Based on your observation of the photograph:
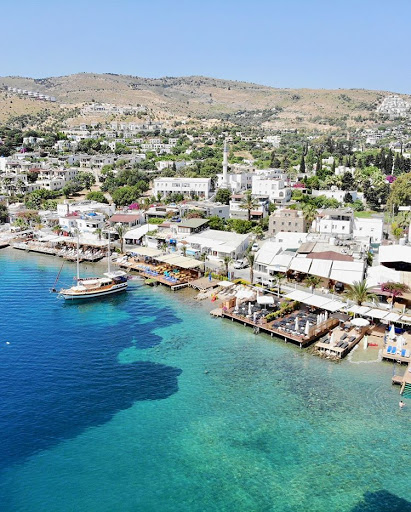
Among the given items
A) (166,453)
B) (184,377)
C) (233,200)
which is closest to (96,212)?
(233,200)

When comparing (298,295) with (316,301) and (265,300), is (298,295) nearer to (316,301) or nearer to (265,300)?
(316,301)

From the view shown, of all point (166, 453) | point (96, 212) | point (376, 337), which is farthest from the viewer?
point (96, 212)

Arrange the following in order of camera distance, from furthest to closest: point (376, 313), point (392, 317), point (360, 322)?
point (376, 313) < point (392, 317) < point (360, 322)

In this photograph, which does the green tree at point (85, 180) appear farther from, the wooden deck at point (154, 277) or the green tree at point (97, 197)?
the wooden deck at point (154, 277)

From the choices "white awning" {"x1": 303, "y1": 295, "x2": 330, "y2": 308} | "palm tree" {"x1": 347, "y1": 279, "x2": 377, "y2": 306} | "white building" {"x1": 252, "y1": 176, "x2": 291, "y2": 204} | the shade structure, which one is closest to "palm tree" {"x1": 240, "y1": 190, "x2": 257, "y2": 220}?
"white building" {"x1": 252, "y1": 176, "x2": 291, "y2": 204}

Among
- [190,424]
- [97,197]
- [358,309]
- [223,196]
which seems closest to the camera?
[190,424]

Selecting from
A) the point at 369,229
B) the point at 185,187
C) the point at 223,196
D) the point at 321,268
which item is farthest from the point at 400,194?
the point at 321,268

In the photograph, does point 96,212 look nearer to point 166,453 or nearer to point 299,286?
point 299,286
